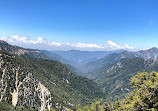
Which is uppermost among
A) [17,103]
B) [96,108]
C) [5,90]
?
[96,108]

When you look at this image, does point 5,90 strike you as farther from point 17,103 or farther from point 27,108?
point 27,108

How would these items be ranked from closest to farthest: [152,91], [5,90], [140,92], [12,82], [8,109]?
[152,91] → [140,92] → [8,109] → [5,90] → [12,82]

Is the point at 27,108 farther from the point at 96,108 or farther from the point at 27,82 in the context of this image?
the point at 96,108

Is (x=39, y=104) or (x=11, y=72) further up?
(x=11, y=72)

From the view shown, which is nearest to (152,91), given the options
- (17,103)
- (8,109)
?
(8,109)

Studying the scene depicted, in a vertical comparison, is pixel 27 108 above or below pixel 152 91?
below

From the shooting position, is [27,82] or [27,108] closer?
[27,108]

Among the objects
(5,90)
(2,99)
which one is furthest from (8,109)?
(5,90)

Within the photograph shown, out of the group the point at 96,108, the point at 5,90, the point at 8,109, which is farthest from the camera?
the point at 5,90

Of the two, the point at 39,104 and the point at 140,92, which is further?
the point at 39,104
